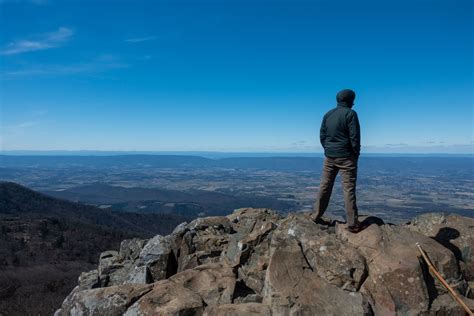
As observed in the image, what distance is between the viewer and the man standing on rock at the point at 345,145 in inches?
491

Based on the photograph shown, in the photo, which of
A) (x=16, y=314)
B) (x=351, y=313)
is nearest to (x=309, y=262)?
(x=351, y=313)

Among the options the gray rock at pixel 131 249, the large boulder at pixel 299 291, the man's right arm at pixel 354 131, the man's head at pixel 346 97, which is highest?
the man's head at pixel 346 97

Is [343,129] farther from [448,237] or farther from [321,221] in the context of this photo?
[448,237]

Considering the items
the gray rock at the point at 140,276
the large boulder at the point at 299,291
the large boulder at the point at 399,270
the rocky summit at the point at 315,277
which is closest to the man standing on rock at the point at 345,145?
the large boulder at the point at 399,270

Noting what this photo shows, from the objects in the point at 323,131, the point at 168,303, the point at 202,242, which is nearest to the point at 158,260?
the point at 202,242

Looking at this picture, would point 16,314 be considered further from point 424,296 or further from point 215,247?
point 424,296

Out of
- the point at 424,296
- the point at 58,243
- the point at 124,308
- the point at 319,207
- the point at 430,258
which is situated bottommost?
the point at 58,243

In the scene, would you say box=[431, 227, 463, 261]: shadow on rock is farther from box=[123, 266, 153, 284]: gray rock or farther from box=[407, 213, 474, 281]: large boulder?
box=[123, 266, 153, 284]: gray rock

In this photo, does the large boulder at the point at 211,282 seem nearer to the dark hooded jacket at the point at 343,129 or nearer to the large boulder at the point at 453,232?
the dark hooded jacket at the point at 343,129

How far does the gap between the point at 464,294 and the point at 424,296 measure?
73.4 inches

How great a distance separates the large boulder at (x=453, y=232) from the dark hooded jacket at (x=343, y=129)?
15.8 ft

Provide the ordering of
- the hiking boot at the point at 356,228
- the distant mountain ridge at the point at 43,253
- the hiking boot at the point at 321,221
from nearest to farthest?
the hiking boot at the point at 356,228 < the hiking boot at the point at 321,221 < the distant mountain ridge at the point at 43,253

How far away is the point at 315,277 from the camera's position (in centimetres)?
1123

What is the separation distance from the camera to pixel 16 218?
86.2 m
